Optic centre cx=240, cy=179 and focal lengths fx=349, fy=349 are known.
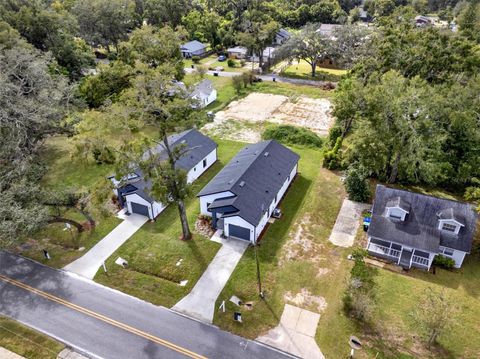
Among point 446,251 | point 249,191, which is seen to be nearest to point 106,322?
point 249,191

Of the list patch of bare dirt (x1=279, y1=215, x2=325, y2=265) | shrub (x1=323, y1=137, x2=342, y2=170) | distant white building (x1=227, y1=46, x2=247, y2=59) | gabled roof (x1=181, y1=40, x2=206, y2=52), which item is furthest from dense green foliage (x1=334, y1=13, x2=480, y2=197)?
gabled roof (x1=181, y1=40, x2=206, y2=52)

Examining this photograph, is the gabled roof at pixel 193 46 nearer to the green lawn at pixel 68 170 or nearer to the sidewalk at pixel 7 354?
the green lawn at pixel 68 170

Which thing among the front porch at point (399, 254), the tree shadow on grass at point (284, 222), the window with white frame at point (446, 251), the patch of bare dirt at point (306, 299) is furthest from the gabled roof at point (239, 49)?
the patch of bare dirt at point (306, 299)

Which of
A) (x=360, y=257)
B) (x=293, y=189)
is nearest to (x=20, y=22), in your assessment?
(x=293, y=189)

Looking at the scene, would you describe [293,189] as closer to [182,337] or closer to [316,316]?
[316,316]

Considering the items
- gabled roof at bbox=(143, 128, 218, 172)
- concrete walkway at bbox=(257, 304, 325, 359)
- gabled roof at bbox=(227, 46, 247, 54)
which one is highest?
gabled roof at bbox=(143, 128, 218, 172)

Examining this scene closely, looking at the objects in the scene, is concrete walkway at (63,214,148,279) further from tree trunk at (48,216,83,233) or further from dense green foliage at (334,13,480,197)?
dense green foliage at (334,13,480,197)
